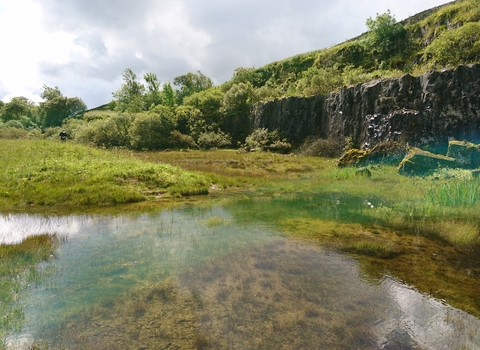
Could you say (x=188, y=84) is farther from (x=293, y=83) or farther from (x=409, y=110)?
(x=409, y=110)

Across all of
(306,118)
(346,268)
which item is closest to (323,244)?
(346,268)

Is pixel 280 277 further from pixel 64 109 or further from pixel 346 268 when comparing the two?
pixel 64 109

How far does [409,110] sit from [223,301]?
1188 inches

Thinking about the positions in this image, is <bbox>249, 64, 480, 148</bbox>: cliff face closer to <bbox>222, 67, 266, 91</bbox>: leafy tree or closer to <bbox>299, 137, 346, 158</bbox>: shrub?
<bbox>299, 137, 346, 158</bbox>: shrub

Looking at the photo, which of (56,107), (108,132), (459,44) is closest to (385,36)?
(459,44)

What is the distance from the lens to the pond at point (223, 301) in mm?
4922

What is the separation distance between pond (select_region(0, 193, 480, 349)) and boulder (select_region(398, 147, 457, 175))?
1417cm

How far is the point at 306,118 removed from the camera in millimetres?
44250

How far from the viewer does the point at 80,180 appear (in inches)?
704

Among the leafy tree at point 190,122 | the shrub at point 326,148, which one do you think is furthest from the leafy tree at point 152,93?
the shrub at point 326,148

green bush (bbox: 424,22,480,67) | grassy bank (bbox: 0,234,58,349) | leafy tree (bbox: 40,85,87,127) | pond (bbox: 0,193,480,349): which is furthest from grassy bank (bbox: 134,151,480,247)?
leafy tree (bbox: 40,85,87,127)

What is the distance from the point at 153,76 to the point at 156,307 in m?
93.5

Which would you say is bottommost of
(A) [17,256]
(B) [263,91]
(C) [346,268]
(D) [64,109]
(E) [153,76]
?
(C) [346,268]

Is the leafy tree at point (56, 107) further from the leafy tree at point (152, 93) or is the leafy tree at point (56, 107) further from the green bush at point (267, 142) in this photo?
the green bush at point (267, 142)
